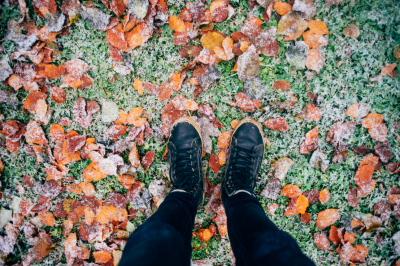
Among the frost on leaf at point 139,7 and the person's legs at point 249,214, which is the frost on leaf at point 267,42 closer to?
the person's legs at point 249,214

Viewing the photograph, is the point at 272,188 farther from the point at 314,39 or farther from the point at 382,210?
the point at 314,39

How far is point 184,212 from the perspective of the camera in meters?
1.37

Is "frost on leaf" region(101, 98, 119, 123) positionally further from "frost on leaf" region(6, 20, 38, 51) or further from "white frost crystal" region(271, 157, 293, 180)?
"white frost crystal" region(271, 157, 293, 180)

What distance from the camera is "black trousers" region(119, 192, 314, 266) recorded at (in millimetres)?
945

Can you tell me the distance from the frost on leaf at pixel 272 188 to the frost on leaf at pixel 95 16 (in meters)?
1.85

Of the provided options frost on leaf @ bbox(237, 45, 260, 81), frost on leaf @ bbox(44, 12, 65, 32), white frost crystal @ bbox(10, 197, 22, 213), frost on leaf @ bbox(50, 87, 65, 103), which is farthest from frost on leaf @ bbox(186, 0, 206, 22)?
white frost crystal @ bbox(10, 197, 22, 213)

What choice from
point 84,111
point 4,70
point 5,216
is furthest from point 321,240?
point 4,70

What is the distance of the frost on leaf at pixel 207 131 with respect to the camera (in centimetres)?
174

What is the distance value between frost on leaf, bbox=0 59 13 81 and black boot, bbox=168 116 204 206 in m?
1.43

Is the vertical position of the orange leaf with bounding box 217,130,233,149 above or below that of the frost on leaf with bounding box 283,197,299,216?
above

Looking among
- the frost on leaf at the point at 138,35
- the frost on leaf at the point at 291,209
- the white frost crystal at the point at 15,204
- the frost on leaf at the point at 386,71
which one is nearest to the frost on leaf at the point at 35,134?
the white frost crystal at the point at 15,204

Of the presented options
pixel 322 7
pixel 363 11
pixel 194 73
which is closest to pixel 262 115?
pixel 194 73

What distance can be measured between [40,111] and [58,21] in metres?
0.74

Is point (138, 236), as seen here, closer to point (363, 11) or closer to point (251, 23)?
point (251, 23)
